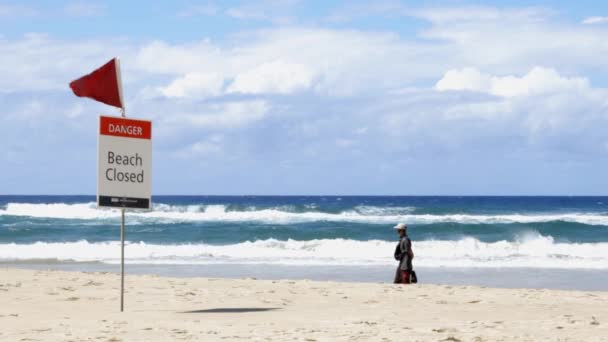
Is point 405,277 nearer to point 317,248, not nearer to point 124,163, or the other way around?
point 124,163

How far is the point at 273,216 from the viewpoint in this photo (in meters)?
50.9

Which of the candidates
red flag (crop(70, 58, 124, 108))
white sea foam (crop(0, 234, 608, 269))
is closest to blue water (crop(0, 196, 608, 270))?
white sea foam (crop(0, 234, 608, 269))

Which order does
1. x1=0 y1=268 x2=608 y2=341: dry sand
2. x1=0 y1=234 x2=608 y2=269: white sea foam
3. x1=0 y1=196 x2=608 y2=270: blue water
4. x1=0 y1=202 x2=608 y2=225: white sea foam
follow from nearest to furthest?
x1=0 y1=268 x2=608 y2=341: dry sand < x1=0 y1=234 x2=608 y2=269: white sea foam < x1=0 y1=196 x2=608 y2=270: blue water < x1=0 y1=202 x2=608 y2=225: white sea foam

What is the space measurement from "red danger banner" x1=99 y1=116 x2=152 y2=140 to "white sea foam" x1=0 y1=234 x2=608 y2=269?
1235 cm

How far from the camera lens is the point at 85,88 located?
9.50 metres

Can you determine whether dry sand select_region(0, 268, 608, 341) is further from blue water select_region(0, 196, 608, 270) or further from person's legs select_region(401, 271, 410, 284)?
blue water select_region(0, 196, 608, 270)

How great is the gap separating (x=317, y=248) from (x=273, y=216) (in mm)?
22347

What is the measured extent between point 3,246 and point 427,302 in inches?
853

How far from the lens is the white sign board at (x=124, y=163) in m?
9.54

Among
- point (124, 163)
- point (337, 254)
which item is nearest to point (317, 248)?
point (337, 254)

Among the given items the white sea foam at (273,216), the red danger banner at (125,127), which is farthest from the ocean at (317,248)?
the red danger banner at (125,127)

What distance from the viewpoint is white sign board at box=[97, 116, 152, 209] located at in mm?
9539

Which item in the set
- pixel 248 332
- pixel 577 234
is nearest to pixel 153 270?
pixel 248 332

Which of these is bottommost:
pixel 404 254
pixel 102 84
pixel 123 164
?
pixel 404 254
